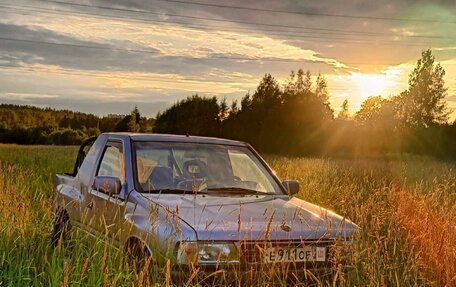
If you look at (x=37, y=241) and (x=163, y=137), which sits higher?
(x=163, y=137)

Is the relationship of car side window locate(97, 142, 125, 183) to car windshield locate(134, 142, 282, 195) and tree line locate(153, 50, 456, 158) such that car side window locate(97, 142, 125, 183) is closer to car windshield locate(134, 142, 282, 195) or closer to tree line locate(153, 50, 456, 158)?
car windshield locate(134, 142, 282, 195)

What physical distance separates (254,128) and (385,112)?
23375 mm

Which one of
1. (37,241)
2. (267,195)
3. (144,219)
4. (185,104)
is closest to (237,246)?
(144,219)

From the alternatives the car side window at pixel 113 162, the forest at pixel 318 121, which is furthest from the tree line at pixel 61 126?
the car side window at pixel 113 162

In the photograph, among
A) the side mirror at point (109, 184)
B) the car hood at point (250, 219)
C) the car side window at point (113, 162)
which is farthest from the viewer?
the car side window at point (113, 162)

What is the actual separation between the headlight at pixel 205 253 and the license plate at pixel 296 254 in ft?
0.87

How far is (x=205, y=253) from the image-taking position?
14.1 feet

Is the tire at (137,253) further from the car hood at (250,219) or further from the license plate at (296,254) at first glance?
the license plate at (296,254)

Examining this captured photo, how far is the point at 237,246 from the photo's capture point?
14.2ft

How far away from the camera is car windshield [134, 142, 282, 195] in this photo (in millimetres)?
5684

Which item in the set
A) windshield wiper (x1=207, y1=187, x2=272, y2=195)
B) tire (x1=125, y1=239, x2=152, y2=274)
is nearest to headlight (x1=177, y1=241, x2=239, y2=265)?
tire (x1=125, y1=239, x2=152, y2=274)

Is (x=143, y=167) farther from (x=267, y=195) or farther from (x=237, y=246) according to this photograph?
(x=237, y=246)

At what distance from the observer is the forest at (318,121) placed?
52125 millimetres

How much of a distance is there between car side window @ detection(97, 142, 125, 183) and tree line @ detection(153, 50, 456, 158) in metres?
42.8
